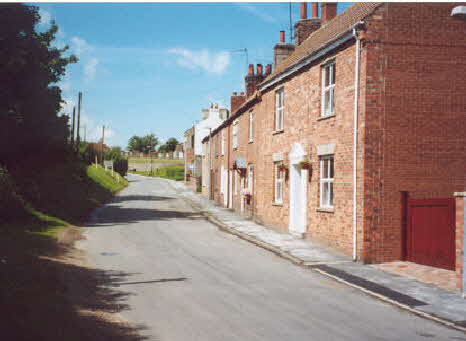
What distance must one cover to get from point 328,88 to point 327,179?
2.97 metres

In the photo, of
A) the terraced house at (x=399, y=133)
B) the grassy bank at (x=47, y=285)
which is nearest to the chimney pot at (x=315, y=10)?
the terraced house at (x=399, y=133)

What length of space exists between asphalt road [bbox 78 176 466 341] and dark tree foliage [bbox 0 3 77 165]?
6.24m

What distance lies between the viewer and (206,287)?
31.5 ft

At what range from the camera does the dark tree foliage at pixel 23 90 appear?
1830 cm

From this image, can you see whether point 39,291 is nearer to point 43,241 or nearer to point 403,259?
point 43,241

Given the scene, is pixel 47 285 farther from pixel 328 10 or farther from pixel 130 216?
pixel 328 10

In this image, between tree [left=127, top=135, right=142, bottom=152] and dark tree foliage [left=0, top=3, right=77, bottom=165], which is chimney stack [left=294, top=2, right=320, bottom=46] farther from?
tree [left=127, top=135, right=142, bottom=152]

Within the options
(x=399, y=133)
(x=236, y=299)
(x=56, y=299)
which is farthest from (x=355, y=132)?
(x=56, y=299)

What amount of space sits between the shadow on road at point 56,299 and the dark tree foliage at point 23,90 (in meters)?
7.75

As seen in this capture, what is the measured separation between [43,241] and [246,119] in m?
14.8

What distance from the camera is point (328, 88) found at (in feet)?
51.2

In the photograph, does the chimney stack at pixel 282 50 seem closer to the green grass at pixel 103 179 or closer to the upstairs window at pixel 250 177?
the upstairs window at pixel 250 177

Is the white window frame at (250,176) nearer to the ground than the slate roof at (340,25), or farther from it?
nearer to the ground

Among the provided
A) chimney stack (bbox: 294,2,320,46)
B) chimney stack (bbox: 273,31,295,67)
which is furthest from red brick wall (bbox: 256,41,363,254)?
chimney stack (bbox: 294,2,320,46)
